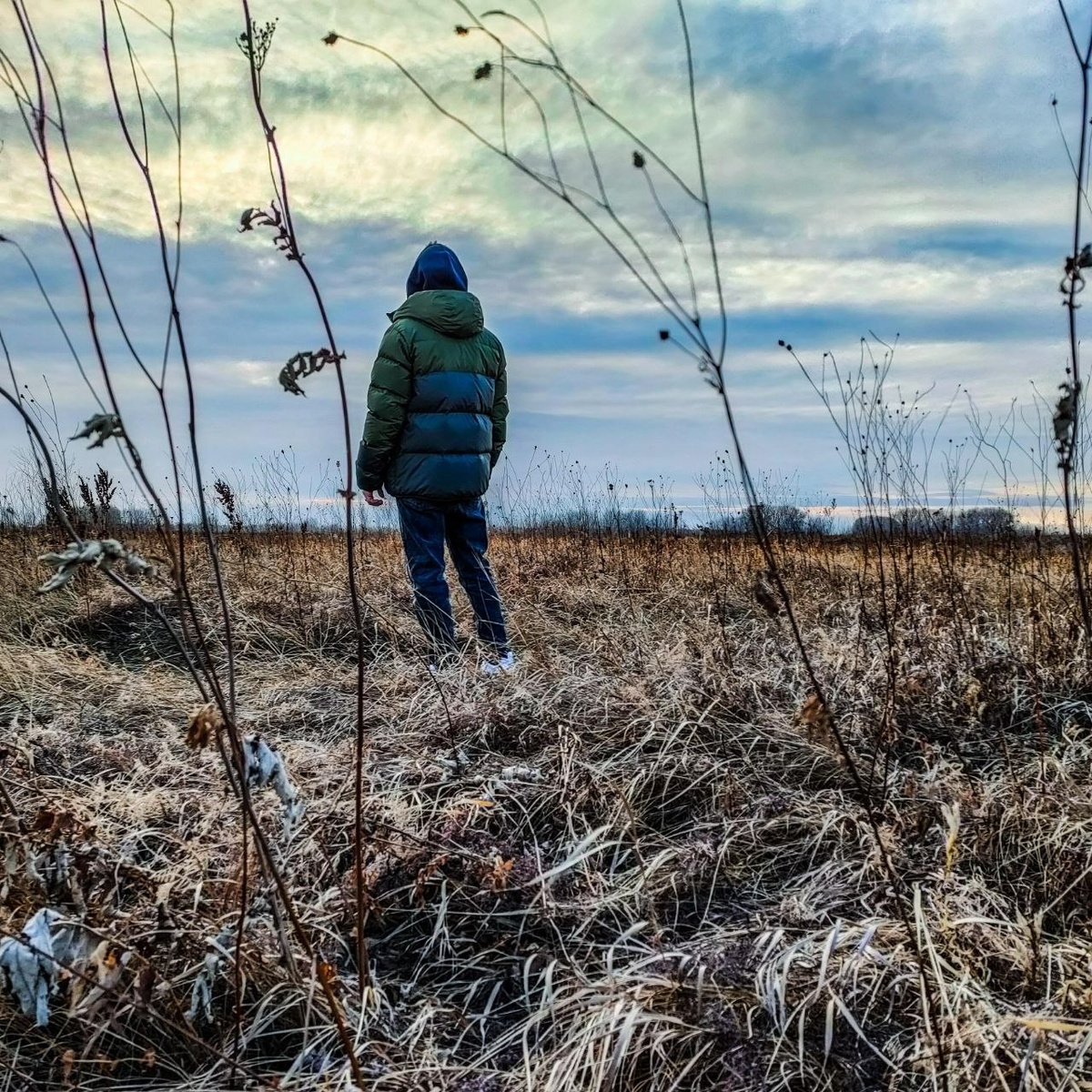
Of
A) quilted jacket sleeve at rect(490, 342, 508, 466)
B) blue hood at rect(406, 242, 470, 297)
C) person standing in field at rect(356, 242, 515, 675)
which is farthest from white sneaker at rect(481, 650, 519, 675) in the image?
blue hood at rect(406, 242, 470, 297)

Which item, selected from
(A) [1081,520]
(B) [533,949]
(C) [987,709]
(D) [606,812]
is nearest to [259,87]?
(B) [533,949]

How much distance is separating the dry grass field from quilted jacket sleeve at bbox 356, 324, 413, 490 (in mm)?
1220

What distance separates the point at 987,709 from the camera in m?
3.25

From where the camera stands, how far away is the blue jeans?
4.50 meters

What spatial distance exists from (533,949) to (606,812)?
2.09ft

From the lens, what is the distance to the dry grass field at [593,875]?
1.51 metres

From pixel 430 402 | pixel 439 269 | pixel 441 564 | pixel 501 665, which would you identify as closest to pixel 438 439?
pixel 430 402

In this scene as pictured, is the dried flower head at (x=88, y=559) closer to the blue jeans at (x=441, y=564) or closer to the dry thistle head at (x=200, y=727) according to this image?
the dry thistle head at (x=200, y=727)

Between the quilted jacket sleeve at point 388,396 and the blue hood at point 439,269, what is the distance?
40cm

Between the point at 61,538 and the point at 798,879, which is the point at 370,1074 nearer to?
the point at 798,879

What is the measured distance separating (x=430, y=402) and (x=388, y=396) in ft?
0.72

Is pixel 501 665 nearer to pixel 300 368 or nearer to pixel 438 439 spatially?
pixel 438 439

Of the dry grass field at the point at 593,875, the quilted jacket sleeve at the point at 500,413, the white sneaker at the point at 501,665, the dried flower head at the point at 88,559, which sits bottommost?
the dry grass field at the point at 593,875

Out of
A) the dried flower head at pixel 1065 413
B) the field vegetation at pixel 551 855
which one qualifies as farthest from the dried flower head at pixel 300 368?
the dried flower head at pixel 1065 413
